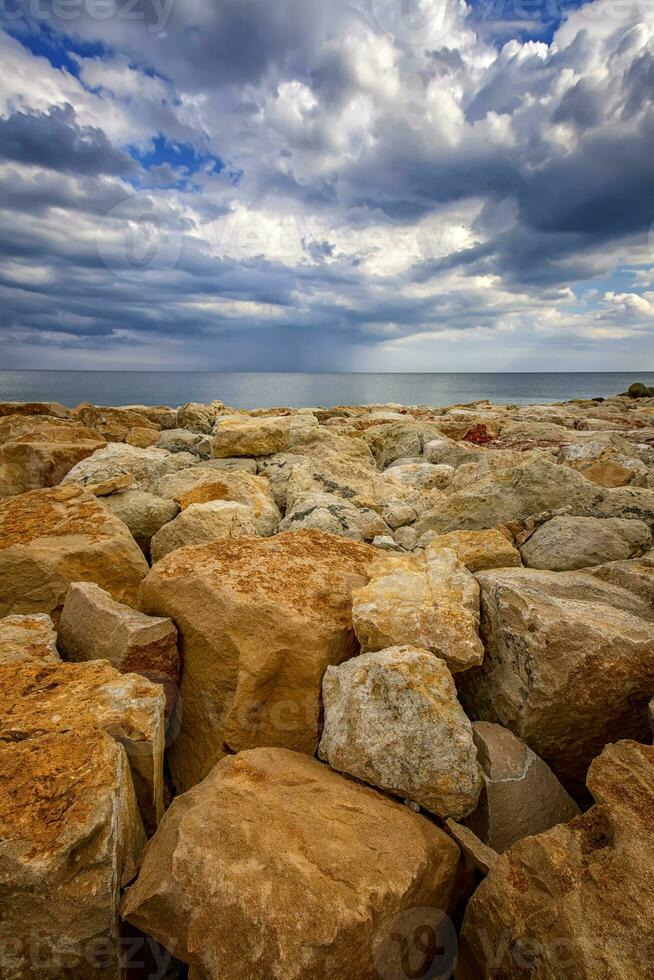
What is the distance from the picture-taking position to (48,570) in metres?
3.81

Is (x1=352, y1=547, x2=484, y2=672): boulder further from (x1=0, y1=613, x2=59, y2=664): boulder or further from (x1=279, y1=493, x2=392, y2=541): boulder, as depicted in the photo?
(x1=0, y1=613, x2=59, y2=664): boulder

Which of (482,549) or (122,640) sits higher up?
(482,549)

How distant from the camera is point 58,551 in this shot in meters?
3.94

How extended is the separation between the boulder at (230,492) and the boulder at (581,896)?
3.69 meters

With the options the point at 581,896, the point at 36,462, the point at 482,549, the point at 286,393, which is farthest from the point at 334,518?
the point at 286,393

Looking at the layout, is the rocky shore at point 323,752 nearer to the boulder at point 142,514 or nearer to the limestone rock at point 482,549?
the limestone rock at point 482,549

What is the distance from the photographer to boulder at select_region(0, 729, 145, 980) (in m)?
1.85

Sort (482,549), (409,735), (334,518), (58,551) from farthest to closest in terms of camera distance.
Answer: (334,518), (482,549), (58,551), (409,735)

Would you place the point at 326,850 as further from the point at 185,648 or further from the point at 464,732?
the point at 185,648

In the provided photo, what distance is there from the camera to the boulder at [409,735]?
2398 millimetres

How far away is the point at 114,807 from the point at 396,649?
1452 millimetres

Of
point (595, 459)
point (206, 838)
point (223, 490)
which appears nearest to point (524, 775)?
point (206, 838)

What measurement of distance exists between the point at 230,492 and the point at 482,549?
2.88 meters

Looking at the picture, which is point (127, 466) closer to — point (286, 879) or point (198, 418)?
point (198, 418)
